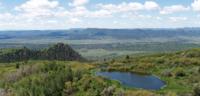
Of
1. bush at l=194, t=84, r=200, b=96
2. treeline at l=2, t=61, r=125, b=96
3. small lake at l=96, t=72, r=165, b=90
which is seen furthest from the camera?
small lake at l=96, t=72, r=165, b=90

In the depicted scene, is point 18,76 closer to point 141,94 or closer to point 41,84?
point 41,84

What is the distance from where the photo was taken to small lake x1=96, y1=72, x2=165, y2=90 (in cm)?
15450

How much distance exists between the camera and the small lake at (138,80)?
154m

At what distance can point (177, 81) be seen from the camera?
16475 cm

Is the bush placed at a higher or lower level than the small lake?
higher

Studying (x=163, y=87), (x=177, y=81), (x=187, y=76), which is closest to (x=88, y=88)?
(x=163, y=87)

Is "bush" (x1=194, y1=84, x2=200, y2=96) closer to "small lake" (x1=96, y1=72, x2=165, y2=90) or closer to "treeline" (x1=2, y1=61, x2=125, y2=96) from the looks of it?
"small lake" (x1=96, y1=72, x2=165, y2=90)

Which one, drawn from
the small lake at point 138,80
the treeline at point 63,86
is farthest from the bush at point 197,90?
the treeline at point 63,86

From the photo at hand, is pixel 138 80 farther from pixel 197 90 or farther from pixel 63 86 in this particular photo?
pixel 197 90

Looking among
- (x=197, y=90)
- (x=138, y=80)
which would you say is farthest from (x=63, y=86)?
(x=197, y=90)

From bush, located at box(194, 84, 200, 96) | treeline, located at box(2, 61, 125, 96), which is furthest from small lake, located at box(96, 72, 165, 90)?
bush, located at box(194, 84, 200, 96)

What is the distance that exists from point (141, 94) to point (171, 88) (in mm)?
25186

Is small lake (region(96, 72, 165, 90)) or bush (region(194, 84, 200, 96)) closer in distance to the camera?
bush (region(194, 84, 200, 96))

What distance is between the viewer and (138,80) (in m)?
170
